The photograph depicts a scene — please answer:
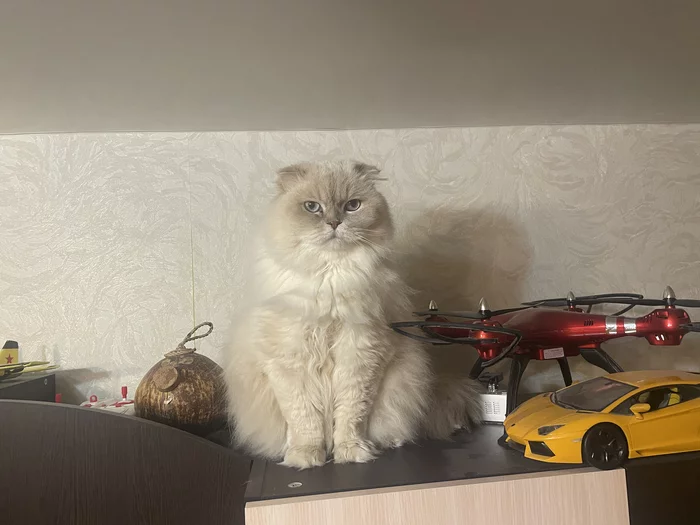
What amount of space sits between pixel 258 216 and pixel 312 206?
1.46ft

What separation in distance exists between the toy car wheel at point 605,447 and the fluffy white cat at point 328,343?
0.33 metres

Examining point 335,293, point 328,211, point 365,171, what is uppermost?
point 365,171

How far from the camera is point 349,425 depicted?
3.15 ft

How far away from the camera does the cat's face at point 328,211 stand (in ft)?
3.30

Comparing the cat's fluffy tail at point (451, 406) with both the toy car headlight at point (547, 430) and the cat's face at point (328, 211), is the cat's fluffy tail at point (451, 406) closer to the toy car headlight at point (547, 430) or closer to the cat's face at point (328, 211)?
the toy car headlight at point (547, 430)

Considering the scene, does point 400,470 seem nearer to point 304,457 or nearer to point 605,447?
point 304,457

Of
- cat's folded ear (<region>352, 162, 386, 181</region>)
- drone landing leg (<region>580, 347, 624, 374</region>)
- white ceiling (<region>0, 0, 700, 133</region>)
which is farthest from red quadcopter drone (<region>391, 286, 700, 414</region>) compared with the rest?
white ceiling (<region>0, 0, 700, 133</region>)

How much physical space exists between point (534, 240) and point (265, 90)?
0.93 meters

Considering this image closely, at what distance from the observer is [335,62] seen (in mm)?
1115

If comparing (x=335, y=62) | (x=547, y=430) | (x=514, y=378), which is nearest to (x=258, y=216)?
(x=335, y=62)

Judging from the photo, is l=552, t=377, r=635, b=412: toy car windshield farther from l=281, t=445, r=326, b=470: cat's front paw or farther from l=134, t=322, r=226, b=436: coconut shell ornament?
l=134, t=322, r=226, b=436: coconut shell ornament

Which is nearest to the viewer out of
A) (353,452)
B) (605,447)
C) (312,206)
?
(605,447)

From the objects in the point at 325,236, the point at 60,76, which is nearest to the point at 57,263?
the point at 60,76

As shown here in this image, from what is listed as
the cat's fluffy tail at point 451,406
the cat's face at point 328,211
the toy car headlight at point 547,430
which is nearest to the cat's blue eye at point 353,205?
the cat's face at point 328,211
